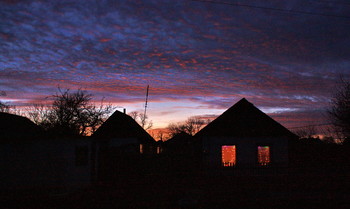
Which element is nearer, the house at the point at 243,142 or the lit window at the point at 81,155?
the lit window at the point at 81,155

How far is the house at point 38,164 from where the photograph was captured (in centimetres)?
1439

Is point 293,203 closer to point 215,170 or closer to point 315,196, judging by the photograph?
point 315,196

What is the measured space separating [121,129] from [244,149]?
13.5 m

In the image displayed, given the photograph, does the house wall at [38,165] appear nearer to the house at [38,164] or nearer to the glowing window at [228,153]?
the house at [38,164]

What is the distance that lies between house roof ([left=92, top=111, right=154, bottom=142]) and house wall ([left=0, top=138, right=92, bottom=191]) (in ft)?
45.8

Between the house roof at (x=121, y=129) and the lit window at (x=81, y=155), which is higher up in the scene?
the house roof at (x=121, y=129)

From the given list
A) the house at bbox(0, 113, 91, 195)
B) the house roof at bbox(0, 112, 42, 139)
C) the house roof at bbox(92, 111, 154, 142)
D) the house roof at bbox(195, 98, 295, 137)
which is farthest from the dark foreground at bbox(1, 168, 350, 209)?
the house roof at bbox(92, 111, 154, 142)

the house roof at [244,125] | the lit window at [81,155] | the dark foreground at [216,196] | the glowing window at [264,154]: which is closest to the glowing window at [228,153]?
the house roof at [244,125]

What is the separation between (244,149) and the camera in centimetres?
2259

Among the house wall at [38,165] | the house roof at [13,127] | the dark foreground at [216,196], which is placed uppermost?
the house roof at [13,127]

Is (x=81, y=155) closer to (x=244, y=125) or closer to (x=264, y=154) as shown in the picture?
(x=244, y=125)

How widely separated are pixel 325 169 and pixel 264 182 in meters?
7.21

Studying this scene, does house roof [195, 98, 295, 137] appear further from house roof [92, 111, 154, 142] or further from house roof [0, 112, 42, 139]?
house roof [0, 112, 42, 139]

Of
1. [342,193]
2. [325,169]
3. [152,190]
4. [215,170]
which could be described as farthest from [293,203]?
[325,169]
